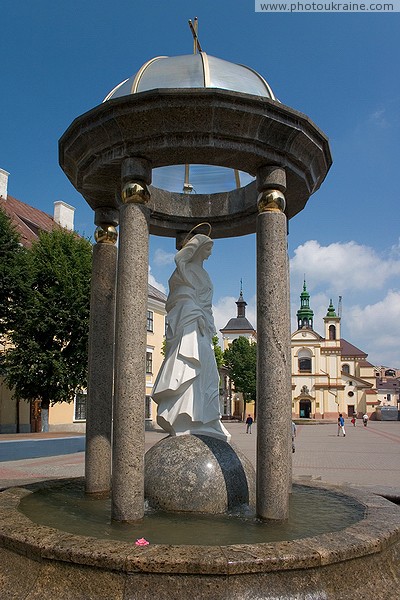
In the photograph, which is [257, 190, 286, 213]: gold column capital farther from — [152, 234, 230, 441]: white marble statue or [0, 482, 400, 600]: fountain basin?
[0, 482, 400, 600]: fountain basin

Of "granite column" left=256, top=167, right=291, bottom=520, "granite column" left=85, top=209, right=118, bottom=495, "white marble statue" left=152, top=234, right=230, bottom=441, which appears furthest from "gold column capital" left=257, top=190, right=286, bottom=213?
"granite column" left=85, top=209, right=118, bottom=495

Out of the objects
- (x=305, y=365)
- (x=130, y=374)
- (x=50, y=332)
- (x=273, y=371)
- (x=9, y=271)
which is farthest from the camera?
(x=305, y=365)

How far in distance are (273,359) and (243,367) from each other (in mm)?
63016

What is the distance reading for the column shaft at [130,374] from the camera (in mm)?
5660

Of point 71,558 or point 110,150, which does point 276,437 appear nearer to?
point 71,558

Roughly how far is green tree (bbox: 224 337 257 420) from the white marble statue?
196 feet

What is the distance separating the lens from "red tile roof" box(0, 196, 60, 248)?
3669 cm

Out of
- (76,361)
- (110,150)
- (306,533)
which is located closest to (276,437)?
(306,533)

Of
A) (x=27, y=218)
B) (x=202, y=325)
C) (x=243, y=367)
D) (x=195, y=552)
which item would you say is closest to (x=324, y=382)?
(x=243, y=367)

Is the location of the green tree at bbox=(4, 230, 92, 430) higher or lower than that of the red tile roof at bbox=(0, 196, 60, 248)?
lower

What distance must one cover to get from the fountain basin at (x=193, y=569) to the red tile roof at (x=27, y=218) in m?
33.1

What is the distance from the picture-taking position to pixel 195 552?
4039mm

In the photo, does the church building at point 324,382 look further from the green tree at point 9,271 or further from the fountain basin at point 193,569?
the fountain basin at point 193,569

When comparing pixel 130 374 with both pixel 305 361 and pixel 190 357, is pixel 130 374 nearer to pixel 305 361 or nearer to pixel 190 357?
pixel 190 357
